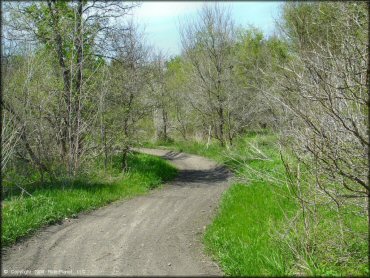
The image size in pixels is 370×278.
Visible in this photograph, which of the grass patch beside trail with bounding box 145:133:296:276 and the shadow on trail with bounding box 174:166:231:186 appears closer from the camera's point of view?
the grass patch beside trail with bounding box 145:133:296:276

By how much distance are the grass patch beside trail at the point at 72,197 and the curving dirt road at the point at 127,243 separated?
0.99 feet

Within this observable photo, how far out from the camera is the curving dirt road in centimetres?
592

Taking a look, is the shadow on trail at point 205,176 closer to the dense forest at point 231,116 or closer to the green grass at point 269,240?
the dense forest at point 231,116

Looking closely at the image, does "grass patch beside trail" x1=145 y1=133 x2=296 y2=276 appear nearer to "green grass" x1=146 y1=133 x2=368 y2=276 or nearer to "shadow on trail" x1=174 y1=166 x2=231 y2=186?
"green grass" x1=146 y1=133 x2=368 y2=276

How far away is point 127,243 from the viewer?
7.11 metres

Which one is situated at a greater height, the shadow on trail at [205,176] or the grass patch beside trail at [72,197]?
the grass patch beside trail at [72,197]

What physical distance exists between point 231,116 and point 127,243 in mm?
16573

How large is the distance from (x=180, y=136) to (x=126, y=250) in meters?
22.5

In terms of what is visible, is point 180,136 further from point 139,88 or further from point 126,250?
point 126,250

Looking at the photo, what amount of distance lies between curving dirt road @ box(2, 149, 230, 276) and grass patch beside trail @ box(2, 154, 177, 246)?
301 mm

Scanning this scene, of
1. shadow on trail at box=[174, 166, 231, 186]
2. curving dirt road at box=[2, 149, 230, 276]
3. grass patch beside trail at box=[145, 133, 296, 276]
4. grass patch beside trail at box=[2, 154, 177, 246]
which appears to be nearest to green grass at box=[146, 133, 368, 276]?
grass patch beside trail at box=[145, 133, 296, 276]

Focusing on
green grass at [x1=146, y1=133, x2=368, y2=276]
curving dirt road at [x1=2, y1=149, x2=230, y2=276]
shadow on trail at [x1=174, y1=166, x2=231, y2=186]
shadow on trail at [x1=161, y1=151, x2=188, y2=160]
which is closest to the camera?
green grass at [x1=146, y1=133, x2=368, y2=276]

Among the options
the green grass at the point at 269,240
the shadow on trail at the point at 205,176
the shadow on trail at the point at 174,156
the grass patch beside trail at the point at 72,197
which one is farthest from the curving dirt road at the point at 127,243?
the shadow on trail at the point at 174,156

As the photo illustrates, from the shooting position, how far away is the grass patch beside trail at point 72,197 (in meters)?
7.84
